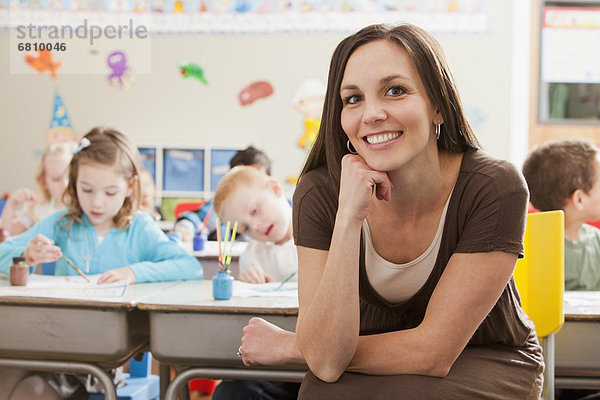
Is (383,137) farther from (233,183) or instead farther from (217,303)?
(233,183)

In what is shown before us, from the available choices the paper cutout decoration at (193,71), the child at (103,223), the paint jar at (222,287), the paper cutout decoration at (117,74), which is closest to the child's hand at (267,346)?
the paint jar at (222,287)

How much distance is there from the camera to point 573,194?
2361 millimetres

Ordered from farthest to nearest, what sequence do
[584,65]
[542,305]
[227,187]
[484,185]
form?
[584,65] → [227,187] → [542,305] → [484,185]

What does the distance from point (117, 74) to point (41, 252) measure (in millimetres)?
4256

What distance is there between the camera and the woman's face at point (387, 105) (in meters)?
1.24

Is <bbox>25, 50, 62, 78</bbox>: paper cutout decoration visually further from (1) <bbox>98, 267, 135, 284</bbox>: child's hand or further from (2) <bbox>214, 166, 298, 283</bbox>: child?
(1) <bbox>98, 267, 135, 284</bbox>: child's hand

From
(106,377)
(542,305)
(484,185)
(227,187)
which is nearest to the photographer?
(484,185)

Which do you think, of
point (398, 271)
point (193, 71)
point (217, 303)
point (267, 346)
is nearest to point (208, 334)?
point (217, 303)

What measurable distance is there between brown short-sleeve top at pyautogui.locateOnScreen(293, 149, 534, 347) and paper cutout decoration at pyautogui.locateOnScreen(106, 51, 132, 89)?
503 cm

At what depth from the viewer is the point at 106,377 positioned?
1713 mm

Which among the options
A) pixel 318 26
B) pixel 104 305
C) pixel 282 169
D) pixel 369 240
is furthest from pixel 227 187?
pixel 318 26

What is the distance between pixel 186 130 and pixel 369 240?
191 inches

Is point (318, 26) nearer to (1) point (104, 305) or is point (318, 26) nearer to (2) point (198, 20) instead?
(2) point (198, 20)

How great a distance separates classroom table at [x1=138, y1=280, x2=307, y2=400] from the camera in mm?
1652
